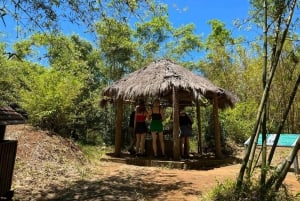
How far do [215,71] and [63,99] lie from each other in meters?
10.1

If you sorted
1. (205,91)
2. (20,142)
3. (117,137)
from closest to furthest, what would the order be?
(20,142), (205,91), (117,137)

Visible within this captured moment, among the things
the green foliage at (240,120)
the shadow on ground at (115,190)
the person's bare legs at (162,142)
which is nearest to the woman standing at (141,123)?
the person's bare legs at (162,142)

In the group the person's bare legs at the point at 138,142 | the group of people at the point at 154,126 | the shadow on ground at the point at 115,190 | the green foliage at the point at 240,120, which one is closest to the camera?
the shadow on ground at the point at 115,190

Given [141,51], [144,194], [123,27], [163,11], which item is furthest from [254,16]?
[141,51]

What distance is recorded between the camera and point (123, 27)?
20.6ft

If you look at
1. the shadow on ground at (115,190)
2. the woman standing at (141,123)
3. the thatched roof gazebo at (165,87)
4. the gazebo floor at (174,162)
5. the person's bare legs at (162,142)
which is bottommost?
the shadow on ground at (115,190)

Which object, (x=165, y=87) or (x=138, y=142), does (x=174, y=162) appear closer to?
(x=165, y=87)

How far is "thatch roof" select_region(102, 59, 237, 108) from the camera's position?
9.80 m

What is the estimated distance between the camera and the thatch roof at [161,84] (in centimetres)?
980

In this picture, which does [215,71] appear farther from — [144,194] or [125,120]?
[144,194]

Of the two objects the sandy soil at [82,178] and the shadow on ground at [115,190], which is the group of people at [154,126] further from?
the shadow on ground at [115,190]

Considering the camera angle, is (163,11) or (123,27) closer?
(163,11)

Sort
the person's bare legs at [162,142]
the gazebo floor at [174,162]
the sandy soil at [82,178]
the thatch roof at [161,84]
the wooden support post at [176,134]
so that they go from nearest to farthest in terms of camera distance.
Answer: the sandy soil at [82,178], the gazebo floor at [174,162], the thatch roof at [161,84], the wooden support post at [176,134], the person's bare legs at [162,142]

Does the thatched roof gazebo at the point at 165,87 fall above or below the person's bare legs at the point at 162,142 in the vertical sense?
above
